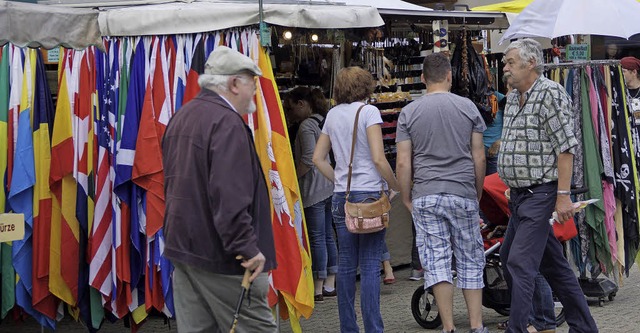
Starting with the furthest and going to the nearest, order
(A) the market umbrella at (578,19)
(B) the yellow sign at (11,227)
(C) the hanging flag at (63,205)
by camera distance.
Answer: (A) the market umbrella at (578,19)
(C) the hanging flag at (63,205)
(B) the yellow sign at (11,227)

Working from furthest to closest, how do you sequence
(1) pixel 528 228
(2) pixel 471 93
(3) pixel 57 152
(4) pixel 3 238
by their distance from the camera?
(2) pixel 471 93 → (3) pixel 57 152 → (1) pixel 528 228 → (4) pixel 3 238

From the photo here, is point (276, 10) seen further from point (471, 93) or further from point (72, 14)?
point (471, 93)

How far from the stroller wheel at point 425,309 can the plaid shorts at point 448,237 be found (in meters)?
1.08

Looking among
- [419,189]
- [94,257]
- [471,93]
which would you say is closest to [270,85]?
[419,189]

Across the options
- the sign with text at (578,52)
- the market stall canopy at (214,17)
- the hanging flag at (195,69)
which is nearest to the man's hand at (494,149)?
the sign with text at (578,52)

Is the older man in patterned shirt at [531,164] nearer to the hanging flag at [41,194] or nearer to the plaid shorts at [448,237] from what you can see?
the plaid shorts at [448,237]

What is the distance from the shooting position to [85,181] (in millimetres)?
7277

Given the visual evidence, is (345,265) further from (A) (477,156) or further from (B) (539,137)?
(B) (539,137)

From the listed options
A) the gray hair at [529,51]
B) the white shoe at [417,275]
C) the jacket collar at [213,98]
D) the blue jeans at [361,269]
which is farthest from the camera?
the white shoe at [417,275]

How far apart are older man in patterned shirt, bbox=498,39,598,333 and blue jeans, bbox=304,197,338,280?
8.56 feet

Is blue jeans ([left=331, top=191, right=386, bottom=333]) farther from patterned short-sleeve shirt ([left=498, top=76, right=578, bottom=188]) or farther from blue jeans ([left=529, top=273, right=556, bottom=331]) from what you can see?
blue jeans ([left=529, top=273, right=556, bottom=331])

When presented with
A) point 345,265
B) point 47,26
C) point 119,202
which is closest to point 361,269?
point 345,265

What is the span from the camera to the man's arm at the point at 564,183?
21.7 feet

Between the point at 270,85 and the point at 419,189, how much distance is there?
1149 millimetres
